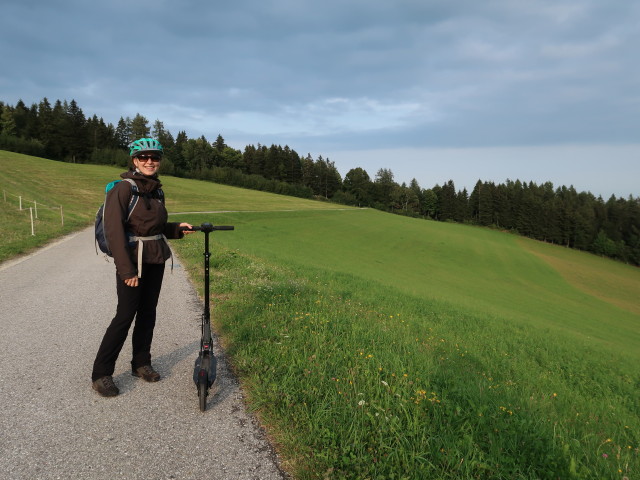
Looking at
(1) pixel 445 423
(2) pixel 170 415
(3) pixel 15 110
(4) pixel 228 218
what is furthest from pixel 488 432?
(3) pixel 15 110

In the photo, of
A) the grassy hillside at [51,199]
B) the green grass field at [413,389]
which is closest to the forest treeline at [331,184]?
the grassy hillside at [51,199]

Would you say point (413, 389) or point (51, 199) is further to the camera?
point (51, 199)

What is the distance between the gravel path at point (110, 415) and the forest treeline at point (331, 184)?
92253 millimetres

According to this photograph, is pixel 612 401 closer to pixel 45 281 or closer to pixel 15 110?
pixel 45 281

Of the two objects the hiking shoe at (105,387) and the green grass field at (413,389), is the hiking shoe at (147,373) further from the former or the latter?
the green grass field at (413,389)

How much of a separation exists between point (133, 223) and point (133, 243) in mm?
208

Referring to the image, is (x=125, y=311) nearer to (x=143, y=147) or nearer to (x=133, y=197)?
(x=133, y=197)

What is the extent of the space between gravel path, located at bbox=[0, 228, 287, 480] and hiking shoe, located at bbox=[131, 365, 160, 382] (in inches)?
2.7

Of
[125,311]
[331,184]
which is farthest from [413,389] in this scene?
[331,184]

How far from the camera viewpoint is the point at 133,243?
3537 millimetres

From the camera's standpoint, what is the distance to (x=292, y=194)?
102 metres

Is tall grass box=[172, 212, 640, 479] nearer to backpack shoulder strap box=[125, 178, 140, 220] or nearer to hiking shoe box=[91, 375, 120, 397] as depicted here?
hiking shoe box=[91, 375, 120, 397]

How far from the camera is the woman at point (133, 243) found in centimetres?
338

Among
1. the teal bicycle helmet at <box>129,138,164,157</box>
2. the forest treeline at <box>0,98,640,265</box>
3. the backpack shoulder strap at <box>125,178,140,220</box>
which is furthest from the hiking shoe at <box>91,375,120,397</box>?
the forest treeline at <box>0,98,640,265</box>
